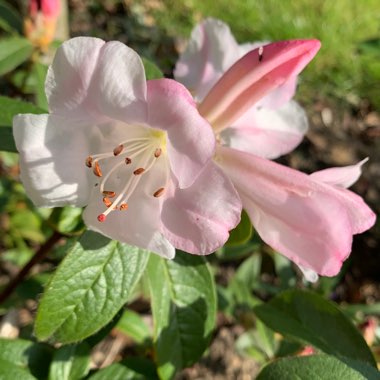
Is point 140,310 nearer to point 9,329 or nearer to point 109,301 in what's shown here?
point 9,329

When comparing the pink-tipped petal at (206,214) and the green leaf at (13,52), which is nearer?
the pink-tipped petal at (206,214)

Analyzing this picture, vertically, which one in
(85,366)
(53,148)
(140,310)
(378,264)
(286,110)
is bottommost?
(378,264)

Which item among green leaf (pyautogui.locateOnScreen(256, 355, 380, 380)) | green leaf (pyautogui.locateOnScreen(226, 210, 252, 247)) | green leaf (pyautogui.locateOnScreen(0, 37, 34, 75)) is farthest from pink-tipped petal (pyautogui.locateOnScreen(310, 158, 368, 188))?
green leaf (pyautogui.locateOnScreen(0, 37, 34, 75))

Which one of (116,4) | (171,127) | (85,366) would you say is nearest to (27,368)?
(85,366)

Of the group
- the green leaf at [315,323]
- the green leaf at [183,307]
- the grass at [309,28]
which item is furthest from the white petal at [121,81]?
the grass at [309,28]

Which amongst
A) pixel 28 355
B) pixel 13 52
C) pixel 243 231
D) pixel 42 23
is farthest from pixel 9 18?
pixel 243 231

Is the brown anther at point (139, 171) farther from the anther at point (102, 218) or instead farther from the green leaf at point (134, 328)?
the green leaf at point (134, 328)
